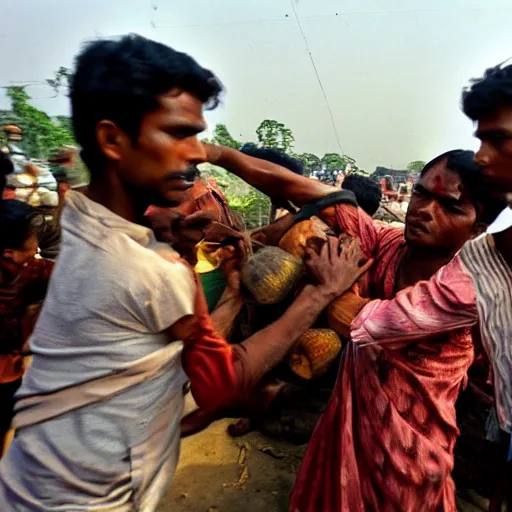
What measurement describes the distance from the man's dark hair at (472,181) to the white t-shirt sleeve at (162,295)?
1.20 meters

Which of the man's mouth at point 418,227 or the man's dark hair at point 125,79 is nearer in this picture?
the man's dark hair at point 125,79

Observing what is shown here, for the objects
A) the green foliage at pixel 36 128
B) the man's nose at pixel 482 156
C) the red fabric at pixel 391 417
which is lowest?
the red fabric at pixel 391 417

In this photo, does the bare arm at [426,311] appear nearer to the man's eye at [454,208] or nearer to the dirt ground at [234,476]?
the man's eye at [454,208]

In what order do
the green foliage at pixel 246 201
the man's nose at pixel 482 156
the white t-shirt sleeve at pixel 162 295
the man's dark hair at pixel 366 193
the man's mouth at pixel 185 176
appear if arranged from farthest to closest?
the green foliage at pixel 246 201 → the man's dark hair at pixel 366 193 → the man's nose at pixel 482 156 → the man's mouth at pixel 185 176 → the white t-shirt sleeve at pixel 162 295

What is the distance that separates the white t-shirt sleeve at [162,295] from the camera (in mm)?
972

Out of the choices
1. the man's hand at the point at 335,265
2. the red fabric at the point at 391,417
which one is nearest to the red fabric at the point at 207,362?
the man's hand at the point at 335,265

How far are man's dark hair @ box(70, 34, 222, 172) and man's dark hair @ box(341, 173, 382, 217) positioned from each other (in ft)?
8.61

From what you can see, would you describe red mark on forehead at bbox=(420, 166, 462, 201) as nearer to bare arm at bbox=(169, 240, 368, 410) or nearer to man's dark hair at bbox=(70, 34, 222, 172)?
bare arm at bbox=(169, 240, 368, 410)

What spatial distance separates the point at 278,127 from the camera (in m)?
7.81

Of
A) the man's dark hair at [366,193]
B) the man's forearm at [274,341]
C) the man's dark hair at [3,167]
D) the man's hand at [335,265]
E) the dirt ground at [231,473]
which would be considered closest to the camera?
the man's forearm at [274,341]

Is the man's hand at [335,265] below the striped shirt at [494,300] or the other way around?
the other way around

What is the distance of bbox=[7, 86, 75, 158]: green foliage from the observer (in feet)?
37.1

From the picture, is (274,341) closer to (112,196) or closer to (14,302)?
(112,196)

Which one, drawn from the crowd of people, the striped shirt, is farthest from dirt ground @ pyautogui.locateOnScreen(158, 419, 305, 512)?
the striped shirt
